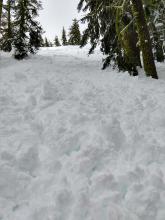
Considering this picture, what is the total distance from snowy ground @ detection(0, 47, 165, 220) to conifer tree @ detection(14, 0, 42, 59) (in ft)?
24.4

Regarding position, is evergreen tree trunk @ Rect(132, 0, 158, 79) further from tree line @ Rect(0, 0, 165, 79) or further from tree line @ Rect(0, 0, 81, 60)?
tree line @ Rect(0, 0, 81, 60)

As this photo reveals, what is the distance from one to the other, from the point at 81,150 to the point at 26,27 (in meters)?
13.7

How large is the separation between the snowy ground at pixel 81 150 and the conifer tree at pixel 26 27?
7436 mm

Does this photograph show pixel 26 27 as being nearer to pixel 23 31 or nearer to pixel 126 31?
pixel 23 31

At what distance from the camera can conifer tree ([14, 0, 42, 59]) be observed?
58.1ft

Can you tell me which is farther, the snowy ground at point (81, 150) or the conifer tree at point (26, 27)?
the conifer tree at point (26, 27)

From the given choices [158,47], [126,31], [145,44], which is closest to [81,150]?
[145,44]

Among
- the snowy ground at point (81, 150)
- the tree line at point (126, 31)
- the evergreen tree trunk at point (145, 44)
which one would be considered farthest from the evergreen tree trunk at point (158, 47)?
the snowy ground at point (81, 150)

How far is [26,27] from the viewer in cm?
1839

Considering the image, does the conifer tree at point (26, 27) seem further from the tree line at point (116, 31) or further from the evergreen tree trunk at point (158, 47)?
the evergreen tree trunk at point (158, 47)

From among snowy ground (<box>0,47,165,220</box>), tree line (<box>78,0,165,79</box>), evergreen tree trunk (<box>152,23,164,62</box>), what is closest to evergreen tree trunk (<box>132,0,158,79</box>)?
tree line (<box>78,0,165,79</box>)

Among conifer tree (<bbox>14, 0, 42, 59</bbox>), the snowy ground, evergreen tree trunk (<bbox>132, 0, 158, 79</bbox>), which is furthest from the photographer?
conifer tree (<bbox>14, 0, 42, 59</bbox>)

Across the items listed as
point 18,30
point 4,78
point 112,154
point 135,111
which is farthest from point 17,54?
point 112,154

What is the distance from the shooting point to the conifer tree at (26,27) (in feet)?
58.1
